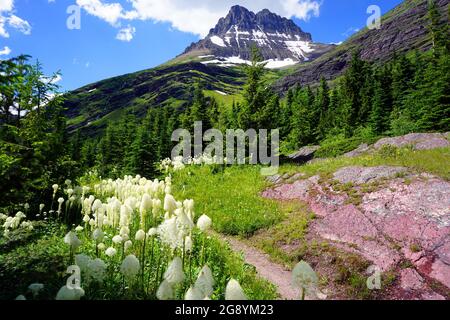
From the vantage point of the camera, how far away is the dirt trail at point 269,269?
8.30 meters

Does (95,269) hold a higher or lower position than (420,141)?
lower

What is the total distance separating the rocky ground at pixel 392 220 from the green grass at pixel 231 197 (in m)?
1.81

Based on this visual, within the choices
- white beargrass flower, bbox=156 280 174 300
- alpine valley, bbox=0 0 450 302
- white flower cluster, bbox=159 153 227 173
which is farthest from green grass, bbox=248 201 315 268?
white flower cluster, bbox=159 153 227 173

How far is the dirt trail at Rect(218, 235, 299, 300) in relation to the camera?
327 inches

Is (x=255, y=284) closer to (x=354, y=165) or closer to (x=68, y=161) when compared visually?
(x=68, y=161)

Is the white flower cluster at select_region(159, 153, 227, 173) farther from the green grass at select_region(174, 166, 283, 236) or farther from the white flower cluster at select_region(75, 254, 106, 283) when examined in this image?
the white flower cluster at select_region(75, 254, 106, 283)

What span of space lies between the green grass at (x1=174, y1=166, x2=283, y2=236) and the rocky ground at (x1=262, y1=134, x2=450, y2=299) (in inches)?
71.2

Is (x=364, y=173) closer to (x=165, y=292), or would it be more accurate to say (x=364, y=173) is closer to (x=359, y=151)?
(x=359, y=151)

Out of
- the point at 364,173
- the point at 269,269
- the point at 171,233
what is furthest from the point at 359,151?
the point at 171,233

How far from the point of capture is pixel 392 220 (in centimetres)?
1070

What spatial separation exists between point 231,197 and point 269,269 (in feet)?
24.0
